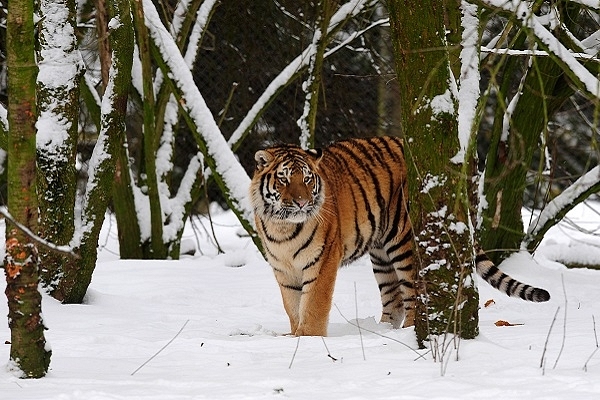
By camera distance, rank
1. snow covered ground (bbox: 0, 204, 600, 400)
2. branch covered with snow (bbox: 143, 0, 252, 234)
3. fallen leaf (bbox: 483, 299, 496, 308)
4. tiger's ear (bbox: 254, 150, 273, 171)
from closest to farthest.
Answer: snow covered ground (bbox: 0, 204, 600, 400), tiger's ear (bbox: 254, 150, 273, 171), fallen leaf (bbox: 483, 299, 496, 308), branch covered with snow (bbox: 143, 0, 252, 234)

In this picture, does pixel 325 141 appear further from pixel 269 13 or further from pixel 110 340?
pixel 110 340

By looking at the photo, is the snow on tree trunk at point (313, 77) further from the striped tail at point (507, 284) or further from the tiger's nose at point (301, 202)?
the striped tail at point (507, 284)

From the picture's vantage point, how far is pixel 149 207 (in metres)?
7.67

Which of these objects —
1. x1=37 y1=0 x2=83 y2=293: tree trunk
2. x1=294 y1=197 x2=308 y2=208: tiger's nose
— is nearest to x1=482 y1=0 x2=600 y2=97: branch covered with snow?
x1=294 y1=197 x2=308 y2=208: tiger's nose

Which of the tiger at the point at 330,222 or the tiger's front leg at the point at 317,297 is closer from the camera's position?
the tiger's front leg at the point at 317,297

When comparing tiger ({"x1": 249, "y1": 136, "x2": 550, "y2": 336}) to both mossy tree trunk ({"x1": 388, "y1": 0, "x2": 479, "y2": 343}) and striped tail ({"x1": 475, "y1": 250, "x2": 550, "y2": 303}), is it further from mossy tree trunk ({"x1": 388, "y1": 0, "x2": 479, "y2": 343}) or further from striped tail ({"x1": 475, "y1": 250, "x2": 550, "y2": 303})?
mossy tree trunk ({"x1": 388, "y1": 0, "x2": 479, "y2": 343})

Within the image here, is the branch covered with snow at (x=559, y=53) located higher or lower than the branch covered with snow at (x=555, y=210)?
higher

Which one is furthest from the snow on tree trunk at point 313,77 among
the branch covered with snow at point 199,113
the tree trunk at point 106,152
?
the tree trunk at point 106,152

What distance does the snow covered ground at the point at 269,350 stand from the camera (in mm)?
3188

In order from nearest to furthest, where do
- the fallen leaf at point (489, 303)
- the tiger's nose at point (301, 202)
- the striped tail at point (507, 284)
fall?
1. the striped tail at point (507, 284)
2. the tiger's nose at point (301, 202)
3. the fallen leaf at point (489, 303)

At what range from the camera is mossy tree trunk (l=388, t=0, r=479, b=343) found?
3.83m

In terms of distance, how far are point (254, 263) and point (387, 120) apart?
5.53 feet

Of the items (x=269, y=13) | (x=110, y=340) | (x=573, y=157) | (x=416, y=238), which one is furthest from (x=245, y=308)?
(x=573, y=157)

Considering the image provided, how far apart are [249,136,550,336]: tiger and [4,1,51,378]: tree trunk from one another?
1.86m
